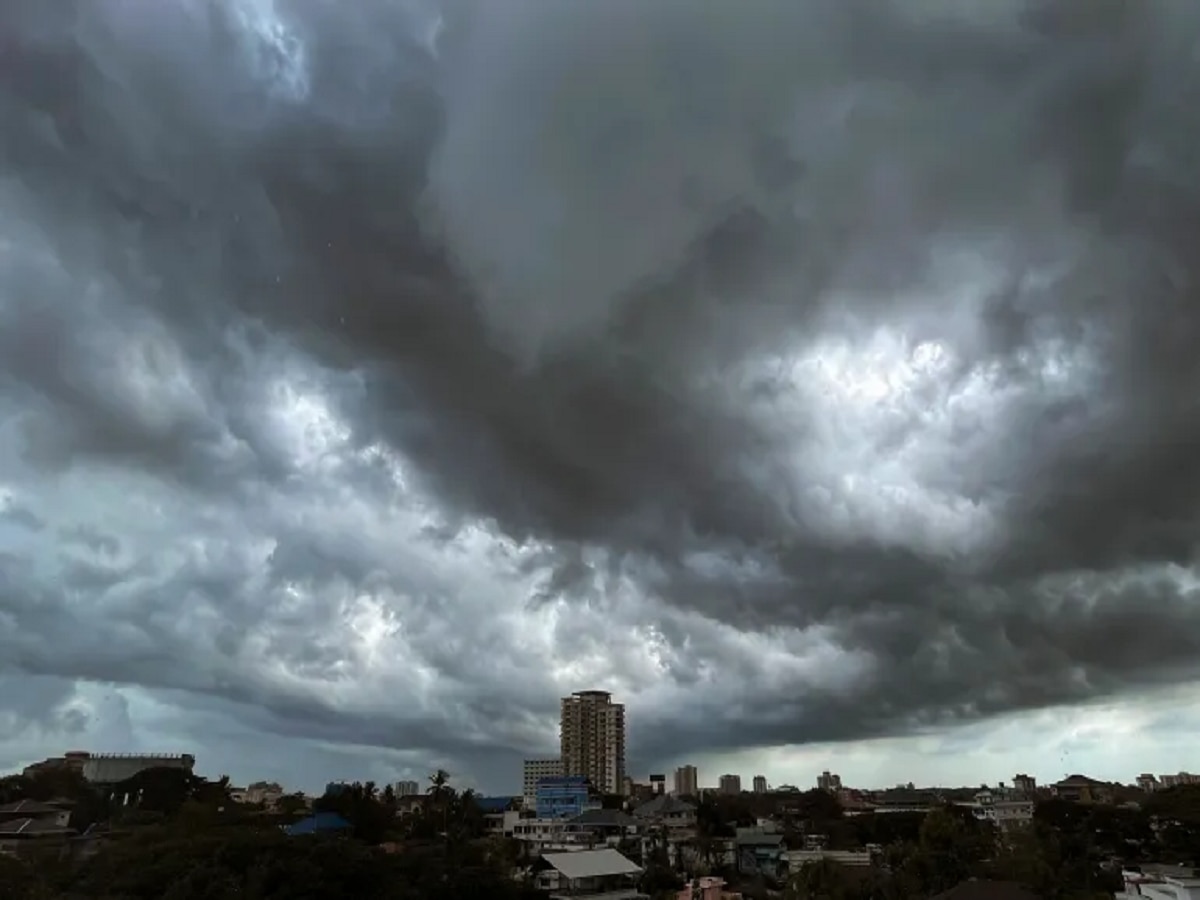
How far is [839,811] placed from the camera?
117m

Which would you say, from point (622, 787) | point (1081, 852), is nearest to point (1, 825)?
point (1081, 852)

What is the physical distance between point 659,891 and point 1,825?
4406 centimetres

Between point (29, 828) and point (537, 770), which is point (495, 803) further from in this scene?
point (29, 828)

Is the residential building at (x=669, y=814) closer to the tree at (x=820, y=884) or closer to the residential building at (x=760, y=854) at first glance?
the residential building at (x=760, y=854)

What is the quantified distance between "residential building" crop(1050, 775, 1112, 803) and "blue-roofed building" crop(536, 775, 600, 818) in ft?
232

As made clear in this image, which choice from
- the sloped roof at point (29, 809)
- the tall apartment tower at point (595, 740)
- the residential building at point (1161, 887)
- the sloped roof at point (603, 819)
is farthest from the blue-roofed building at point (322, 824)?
the tall apartment tower at point (595, 740)

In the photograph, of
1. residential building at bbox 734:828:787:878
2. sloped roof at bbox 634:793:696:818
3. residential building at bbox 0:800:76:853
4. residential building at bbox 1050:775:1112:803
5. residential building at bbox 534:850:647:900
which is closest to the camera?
residential building at bbox 0:800:76:853

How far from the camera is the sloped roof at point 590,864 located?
59.5 metres

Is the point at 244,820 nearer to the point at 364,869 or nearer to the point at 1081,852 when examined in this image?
the point at 364,869

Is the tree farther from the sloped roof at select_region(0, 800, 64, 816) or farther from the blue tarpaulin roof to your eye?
the blue tarpaulin roof

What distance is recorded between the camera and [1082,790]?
141 m

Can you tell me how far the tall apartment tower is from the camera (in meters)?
166

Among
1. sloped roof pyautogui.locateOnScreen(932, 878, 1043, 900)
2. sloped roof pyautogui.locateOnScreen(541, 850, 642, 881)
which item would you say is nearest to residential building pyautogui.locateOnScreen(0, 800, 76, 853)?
sloped roof pyautogui.locateOnScreen(541, 850, 642, 881)

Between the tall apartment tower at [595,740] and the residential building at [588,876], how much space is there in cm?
10321
